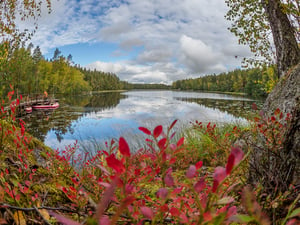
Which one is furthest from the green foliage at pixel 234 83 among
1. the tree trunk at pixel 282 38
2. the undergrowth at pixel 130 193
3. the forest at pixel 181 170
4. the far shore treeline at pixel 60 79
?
the undergrowth at pixel 130 193

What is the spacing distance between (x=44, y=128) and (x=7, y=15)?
11.9 metres

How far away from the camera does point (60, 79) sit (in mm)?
55219

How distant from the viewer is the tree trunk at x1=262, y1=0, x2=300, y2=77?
4.10m

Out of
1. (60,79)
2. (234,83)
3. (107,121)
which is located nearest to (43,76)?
(60,79)

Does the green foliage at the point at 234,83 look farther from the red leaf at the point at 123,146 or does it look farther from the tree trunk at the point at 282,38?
the red leaf at the point at 123,146

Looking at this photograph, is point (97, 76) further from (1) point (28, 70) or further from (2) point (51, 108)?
(2) point (51, 108)

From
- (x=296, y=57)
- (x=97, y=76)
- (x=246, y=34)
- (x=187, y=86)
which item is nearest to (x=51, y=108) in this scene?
(x=246, y=34)

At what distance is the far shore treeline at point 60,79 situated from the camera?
890cm

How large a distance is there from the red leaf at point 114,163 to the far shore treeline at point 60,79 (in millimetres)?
1688

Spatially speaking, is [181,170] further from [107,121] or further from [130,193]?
[107,121]

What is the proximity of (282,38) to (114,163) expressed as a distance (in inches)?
198

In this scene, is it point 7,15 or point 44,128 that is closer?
point 7,15

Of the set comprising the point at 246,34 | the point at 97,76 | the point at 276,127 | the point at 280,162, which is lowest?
the point at 280,162

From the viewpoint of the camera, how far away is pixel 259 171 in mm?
1807
